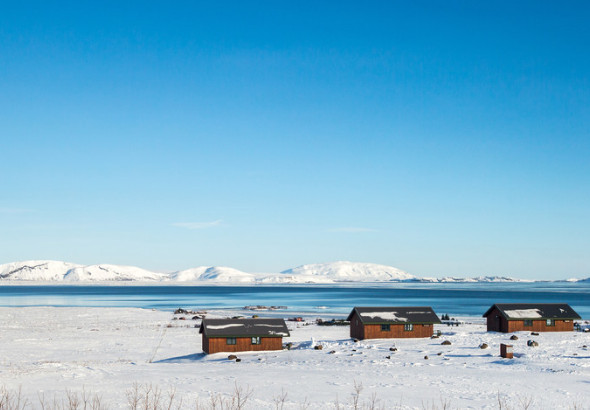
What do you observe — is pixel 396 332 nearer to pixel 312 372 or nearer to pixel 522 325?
pixel 522 325

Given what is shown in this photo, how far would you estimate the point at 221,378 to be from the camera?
124 feet

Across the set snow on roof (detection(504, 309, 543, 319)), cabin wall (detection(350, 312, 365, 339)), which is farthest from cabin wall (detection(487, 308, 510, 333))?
cabin wall (detection(350, 312, 365, 339))

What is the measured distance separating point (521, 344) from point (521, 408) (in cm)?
3083

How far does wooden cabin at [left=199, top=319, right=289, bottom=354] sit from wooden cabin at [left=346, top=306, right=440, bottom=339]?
10.8 meters

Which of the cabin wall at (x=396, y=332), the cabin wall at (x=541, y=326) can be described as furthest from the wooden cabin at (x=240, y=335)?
the cabin wall at (x=541, y=326)

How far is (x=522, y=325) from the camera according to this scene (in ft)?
224

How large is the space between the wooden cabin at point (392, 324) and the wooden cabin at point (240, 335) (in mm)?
10774

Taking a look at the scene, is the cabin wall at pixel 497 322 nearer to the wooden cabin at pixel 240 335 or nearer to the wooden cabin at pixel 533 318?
the wooden cabin at pixel 533 318

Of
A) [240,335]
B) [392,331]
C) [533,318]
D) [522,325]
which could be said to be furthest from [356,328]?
[533,318]

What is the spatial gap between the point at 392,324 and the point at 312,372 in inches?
986

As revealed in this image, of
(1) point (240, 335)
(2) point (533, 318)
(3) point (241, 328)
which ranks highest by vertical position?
(3) point (241, 328)

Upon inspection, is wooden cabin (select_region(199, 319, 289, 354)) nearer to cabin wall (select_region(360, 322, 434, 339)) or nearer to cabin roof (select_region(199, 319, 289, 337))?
cabin roof (select_region(199, 319, 289, 337))

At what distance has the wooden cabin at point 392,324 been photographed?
6372 centimetres

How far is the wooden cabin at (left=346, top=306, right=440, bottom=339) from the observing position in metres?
63.7
